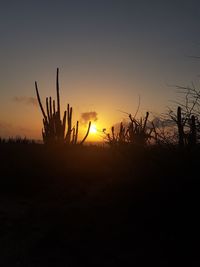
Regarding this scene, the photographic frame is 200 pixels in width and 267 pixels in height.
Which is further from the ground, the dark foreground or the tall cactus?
the tall cactus

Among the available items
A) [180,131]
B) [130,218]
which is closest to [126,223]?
[130,218]

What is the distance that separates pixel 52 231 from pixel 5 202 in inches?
182

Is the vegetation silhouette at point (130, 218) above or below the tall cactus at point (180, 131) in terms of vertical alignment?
below

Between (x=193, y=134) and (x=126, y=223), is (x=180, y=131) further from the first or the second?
(x=126, y=223)

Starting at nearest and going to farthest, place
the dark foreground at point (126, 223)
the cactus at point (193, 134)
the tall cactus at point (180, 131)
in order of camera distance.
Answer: the dark foreground at point (126, 223) → the cactus at point (193, 134) → the tall cactus at point (180, 131)

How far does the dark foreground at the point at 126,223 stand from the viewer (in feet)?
23.7

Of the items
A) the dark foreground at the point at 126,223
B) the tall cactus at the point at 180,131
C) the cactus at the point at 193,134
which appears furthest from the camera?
the tall cactus at the point at 180,131

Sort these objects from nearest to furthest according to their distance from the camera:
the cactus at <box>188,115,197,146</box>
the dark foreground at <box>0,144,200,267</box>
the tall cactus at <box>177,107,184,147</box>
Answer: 1. the dark foreground at <box>0,144,200,267</box>
2. the cactus at <box>188,115,197,146</box>
3. the tall cactus at <box>177,107,184,147</box>

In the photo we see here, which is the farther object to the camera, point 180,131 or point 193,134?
point 180,131

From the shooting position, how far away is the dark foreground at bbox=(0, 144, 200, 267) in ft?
23.7

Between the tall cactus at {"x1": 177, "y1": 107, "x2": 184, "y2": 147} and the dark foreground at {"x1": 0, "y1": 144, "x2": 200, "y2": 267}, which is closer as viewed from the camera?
the dark foreground at {"x1": 0, "y1": 144, "x2": 200, "y2": 267}

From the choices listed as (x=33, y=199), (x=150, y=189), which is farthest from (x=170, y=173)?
(x=33, y=199)

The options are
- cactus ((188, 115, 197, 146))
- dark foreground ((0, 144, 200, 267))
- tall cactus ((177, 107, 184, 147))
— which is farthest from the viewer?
tall cactus ((177, 107, 184, 147))

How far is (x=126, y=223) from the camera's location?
8.35 m
